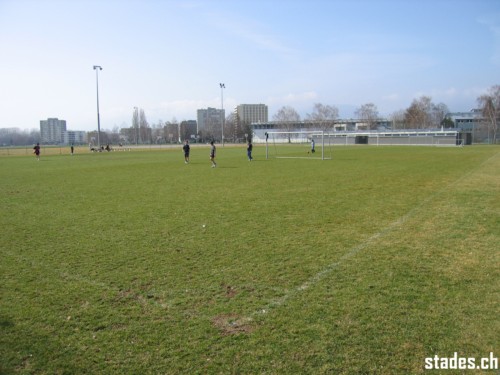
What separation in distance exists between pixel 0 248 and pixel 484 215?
35.6 feet

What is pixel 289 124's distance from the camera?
151000mm

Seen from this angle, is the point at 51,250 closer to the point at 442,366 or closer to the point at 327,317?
the point at 327,317

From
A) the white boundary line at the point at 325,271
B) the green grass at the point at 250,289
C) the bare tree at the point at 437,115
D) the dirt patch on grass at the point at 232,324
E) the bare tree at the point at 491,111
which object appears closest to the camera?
the green grass at the point at 250,289

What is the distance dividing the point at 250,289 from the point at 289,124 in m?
149

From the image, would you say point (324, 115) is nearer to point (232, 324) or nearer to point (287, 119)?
point (287, 119)

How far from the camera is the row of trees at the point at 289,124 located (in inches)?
3558

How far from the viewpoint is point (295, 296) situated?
496 centimetres

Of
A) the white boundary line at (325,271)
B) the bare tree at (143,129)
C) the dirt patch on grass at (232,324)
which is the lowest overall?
the dirt patch on grass at (232,324)

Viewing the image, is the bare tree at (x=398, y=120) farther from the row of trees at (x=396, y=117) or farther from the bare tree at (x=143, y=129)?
the bare tree at (x=143, y=129)

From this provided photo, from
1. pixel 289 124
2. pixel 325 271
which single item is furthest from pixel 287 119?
pixel 325 271

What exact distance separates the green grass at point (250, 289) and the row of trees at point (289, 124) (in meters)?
87.2

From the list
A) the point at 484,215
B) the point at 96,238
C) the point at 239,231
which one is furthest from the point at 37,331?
the point at 484,215

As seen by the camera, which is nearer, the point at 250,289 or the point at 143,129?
the point at 250,289

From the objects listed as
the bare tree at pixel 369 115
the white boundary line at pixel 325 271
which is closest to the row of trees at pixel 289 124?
the bare tree at pixel 369 115
